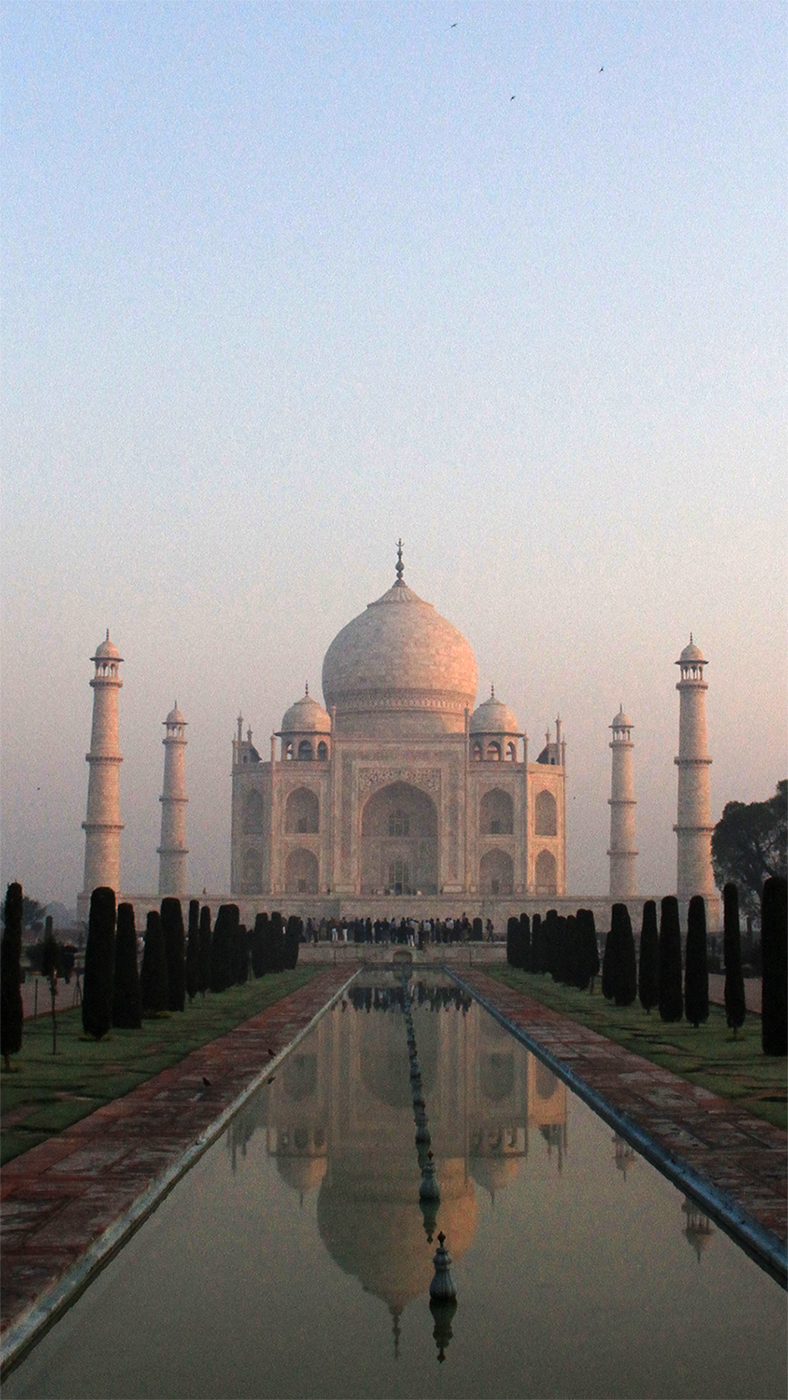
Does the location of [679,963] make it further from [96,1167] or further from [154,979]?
[96,1167]

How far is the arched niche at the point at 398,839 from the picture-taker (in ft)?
130

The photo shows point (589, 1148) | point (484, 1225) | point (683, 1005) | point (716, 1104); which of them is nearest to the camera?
point (484, 1225)

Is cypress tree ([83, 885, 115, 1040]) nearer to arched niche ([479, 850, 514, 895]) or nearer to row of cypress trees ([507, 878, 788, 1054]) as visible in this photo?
row of cypress trees ([507, 878, 788, 1054])

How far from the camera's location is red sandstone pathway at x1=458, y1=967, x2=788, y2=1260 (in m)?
6.57

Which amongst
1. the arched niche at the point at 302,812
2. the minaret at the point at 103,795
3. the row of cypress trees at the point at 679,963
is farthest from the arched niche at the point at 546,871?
the row of cypress trees at the point at 679,963

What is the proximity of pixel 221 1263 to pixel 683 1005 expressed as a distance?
33.7 feet

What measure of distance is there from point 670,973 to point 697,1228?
8683mm

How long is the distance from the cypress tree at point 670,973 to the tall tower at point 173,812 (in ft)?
79.8

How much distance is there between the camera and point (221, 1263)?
5688mm

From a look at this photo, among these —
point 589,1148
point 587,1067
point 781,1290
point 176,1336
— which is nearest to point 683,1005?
point 587,1067

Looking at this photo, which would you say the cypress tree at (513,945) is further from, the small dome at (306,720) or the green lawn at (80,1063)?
the small dome at (306,720)

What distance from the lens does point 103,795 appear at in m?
35.4

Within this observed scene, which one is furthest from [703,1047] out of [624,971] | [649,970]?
[624,971]

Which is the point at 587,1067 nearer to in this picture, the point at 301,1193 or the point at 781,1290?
the point at 301,1193
